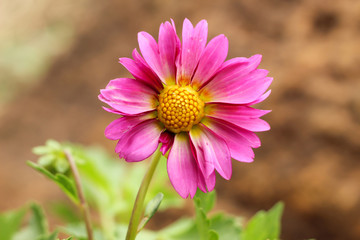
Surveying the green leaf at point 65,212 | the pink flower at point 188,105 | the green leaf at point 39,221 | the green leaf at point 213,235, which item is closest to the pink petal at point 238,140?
the pink flower at point 188,105

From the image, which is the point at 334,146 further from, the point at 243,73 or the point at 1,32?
the point at 1,32

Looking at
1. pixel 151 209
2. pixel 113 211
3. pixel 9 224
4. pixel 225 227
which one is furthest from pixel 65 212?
pixel 151 209

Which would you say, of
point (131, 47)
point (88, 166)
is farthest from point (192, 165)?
point (131, 47)

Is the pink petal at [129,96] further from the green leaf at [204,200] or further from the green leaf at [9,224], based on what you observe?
the green leaf at [9,224]

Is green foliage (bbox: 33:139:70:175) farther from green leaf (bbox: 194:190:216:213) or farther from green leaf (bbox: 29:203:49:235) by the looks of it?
green leaf (bbox: 194:190:216:213)

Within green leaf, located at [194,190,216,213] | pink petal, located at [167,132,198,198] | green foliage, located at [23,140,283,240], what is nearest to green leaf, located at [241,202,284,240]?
green foliage, located at [23,140,283,240]

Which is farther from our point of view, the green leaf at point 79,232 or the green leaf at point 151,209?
the green leaf at point 79,232
